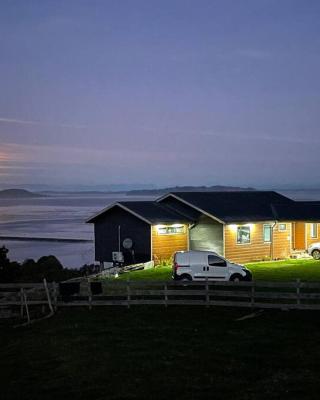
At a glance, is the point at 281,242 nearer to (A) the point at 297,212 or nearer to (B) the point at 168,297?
(A) the point at 297,212

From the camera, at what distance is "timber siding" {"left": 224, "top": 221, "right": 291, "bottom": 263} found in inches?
1762

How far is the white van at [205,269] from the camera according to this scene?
105ft

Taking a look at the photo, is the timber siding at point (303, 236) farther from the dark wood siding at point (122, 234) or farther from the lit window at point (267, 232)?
the dark wood siding at point (122, 234)

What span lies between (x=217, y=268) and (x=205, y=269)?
592mm

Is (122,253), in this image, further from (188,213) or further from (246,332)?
(246,332)

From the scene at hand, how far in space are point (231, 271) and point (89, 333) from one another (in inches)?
497

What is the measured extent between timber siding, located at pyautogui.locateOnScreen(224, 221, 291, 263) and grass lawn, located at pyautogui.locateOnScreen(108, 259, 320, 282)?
1.31 meters

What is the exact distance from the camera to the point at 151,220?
144 ft

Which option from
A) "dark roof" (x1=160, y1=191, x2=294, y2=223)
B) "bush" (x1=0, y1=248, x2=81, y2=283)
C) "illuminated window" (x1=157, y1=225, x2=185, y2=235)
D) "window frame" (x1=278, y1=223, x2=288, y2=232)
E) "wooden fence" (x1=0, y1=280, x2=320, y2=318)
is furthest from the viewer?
"window frame" (x1=278, y1=223, x2=288, y2=232)

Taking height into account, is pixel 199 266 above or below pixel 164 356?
above

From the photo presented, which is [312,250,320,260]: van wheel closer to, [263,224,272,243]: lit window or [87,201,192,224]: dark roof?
[263,224,272,243]: lit window

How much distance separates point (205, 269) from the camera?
105 ft

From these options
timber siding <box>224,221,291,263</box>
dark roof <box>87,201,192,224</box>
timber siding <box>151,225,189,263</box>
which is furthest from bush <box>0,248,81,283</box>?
timber siding <box>224,221,291,263</box>

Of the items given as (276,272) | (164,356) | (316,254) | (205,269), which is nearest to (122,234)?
(276,272)
